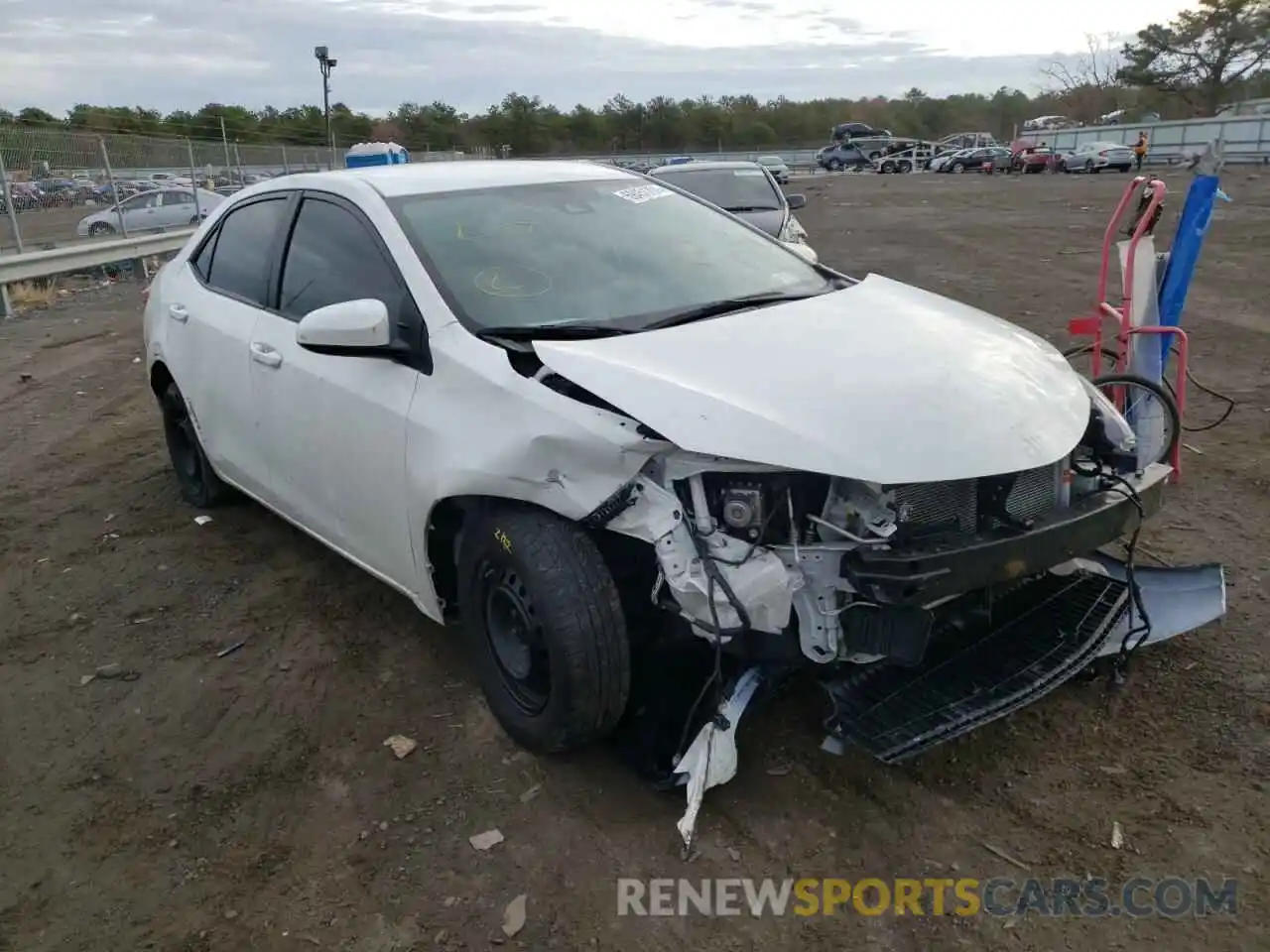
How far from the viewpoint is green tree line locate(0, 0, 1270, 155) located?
2069 inches

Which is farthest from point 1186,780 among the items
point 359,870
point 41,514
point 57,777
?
point 41,514

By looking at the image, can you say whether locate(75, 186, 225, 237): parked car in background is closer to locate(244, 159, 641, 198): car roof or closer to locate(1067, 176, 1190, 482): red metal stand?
locate(244, 159, 641, 198): car roof

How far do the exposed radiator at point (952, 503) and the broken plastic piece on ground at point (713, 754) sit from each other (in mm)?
706

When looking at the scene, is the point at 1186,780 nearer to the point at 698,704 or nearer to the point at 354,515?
the point at 698,704

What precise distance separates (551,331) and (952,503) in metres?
1.34

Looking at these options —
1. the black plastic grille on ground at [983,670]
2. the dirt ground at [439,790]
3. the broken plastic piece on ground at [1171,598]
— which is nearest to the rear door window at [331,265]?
the dirt ground at [439,790]

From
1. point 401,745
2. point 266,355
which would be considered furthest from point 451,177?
point 401,745

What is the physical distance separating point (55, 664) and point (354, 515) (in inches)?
56.3

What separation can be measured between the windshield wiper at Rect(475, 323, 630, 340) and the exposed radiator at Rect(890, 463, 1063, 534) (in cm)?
105

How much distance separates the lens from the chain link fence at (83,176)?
13.4 metres

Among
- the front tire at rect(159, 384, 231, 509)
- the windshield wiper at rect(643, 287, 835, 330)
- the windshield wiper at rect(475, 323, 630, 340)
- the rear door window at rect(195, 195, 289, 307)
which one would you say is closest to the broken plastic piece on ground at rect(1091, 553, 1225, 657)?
the windshield wiper at rect(643, 287, 835, 330)

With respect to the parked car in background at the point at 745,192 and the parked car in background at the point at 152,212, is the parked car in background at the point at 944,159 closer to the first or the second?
the parked car in background at the point at 152,212

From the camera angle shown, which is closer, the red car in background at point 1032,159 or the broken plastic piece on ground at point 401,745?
the broken plastic piece on ground at point 401,745

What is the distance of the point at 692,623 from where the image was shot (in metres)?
2.71
